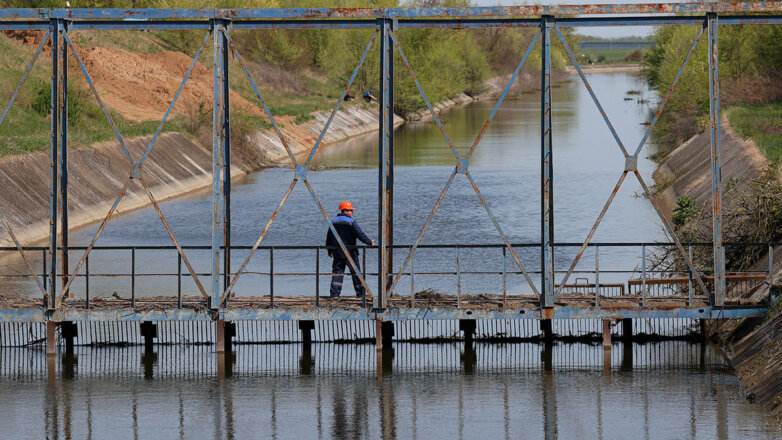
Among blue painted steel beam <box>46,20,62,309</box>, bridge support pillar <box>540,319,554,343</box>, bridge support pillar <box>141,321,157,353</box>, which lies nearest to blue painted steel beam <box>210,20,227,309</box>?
bridge support pillar <box>141,321,157,353</box>

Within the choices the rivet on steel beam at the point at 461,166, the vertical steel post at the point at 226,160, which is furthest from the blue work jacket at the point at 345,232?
the rivet on steel beam at the point at 461,166

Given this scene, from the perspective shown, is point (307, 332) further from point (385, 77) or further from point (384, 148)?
point (385, 77)

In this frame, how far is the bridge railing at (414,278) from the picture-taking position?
22250 millimetres

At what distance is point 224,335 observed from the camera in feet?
75.1

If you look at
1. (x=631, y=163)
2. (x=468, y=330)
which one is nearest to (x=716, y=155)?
(x=631, y=163)

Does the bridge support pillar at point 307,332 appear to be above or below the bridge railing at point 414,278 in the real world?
below

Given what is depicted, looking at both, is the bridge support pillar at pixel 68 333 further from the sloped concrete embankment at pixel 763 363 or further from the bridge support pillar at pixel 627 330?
the sloped concrete embankment at pixel 763 363

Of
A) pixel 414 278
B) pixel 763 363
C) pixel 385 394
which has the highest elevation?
pixel 414 278

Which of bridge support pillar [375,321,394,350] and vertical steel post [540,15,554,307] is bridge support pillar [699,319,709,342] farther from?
bridge support pillar [375,321,394,350]

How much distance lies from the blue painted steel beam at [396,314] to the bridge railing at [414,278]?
0.21 metres

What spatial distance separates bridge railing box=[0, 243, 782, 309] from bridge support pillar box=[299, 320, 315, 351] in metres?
0.68

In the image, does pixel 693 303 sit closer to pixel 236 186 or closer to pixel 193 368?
pixel 193 368

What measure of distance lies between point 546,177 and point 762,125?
26.6 metres

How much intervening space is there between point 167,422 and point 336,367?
428 centimetres
